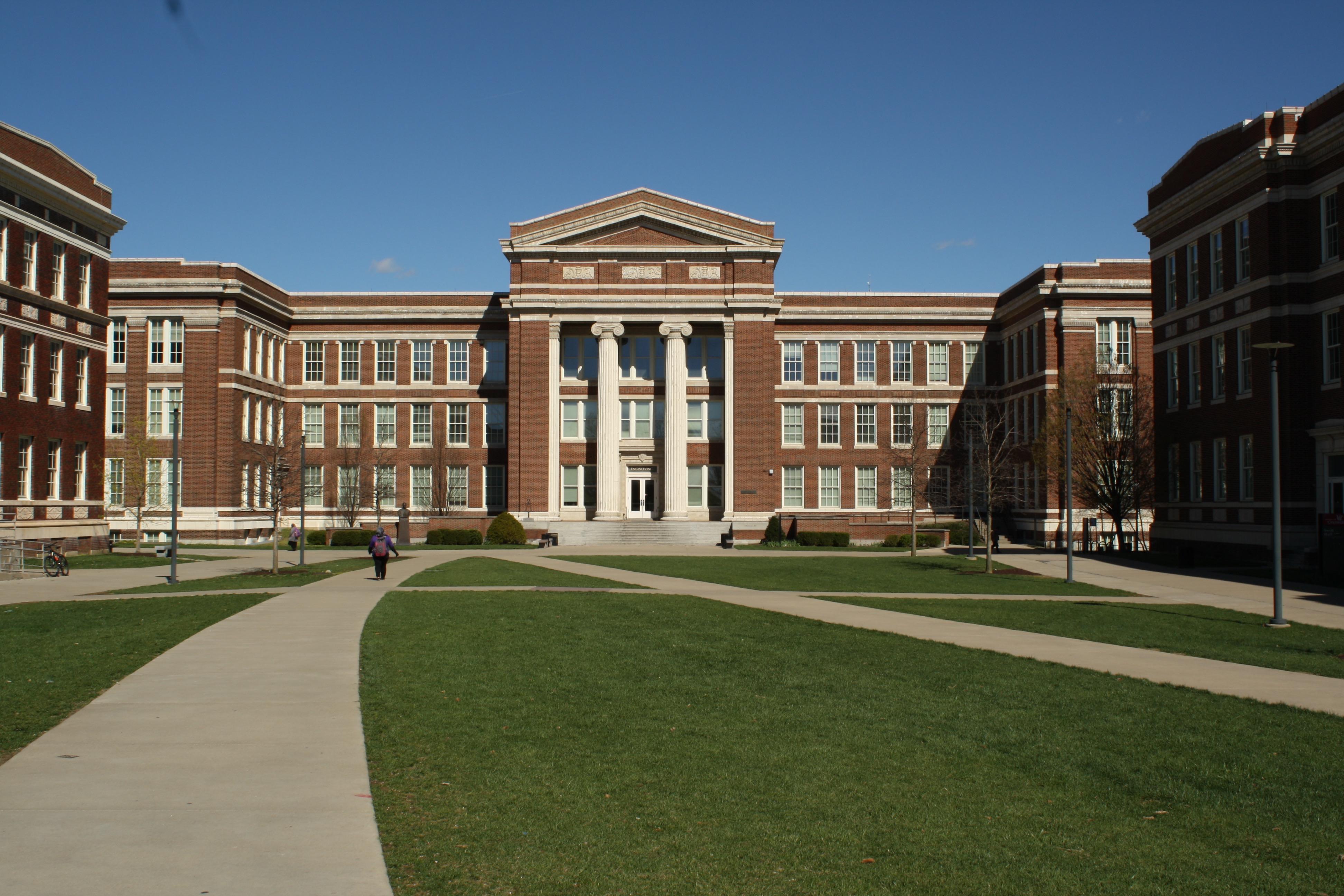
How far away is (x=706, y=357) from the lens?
59.7 meters

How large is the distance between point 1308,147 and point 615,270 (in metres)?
33.7

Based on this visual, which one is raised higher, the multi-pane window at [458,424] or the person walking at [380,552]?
the multi-pane window at [458,424]

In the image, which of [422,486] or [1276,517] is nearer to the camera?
[1276,517]

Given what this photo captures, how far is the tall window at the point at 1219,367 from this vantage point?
125 feet

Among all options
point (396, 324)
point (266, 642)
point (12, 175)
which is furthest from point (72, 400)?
point (266, 642)

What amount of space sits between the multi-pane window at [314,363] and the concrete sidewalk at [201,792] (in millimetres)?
54939

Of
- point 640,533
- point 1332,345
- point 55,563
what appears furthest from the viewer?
point 640,533

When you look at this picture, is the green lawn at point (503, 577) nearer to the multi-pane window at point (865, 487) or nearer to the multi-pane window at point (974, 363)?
the multi-pane window at point (865, 487)

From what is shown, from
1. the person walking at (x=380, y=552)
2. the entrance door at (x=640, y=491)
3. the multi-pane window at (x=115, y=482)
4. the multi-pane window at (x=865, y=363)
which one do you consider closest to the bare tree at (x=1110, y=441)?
the multi-pane window at (x=865, y=363)

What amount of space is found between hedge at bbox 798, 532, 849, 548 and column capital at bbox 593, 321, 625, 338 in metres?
15.6

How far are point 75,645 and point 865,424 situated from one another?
54510 millimetres

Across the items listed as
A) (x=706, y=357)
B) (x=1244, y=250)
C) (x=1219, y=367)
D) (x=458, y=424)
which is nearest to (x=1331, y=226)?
(x=1244, y=250)

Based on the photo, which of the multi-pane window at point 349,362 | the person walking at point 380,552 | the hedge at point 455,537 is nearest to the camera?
the person walking at point 380,552

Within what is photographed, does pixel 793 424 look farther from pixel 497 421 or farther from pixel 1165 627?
pixel 1165 627
